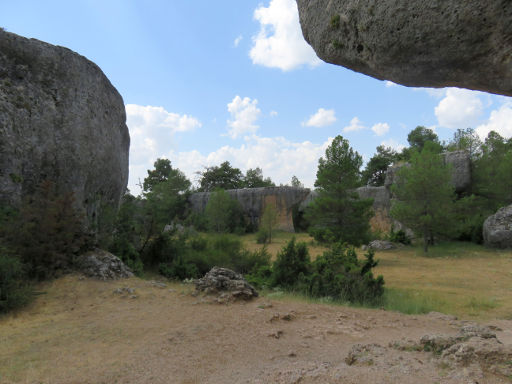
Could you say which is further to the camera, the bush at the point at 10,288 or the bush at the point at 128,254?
the bush at the point at 128,254

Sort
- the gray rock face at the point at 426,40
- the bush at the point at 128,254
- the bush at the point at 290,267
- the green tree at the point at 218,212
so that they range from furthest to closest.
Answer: the green tree at the point at 218,212, the bush at the point at 128,254, the bush at the point at 290,267, the gray rock face at the point at 426,40

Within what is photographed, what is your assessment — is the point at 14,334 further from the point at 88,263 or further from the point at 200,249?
the point at 200,249

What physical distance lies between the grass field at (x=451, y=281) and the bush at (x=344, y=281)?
34cm

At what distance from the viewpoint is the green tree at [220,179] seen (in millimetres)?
39197

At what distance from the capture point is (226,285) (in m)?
5.78

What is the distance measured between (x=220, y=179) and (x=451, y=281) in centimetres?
3269

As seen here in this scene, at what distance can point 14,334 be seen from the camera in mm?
4012

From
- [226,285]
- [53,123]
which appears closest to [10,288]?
[226,285]

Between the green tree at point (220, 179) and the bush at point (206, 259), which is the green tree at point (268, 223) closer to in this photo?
the bush at point (206, 259)

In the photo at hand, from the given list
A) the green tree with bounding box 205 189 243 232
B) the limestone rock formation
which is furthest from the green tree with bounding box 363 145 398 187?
the green tree with bounding box 205 189 243 232

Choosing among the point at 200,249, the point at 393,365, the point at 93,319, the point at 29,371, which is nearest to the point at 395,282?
the point at 200,249

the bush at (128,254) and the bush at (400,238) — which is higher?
the bush at (400,238)

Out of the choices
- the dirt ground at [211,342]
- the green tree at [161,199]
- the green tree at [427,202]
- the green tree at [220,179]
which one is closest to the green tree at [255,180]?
the green tree at [220,179]

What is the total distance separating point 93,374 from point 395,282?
738 cm
